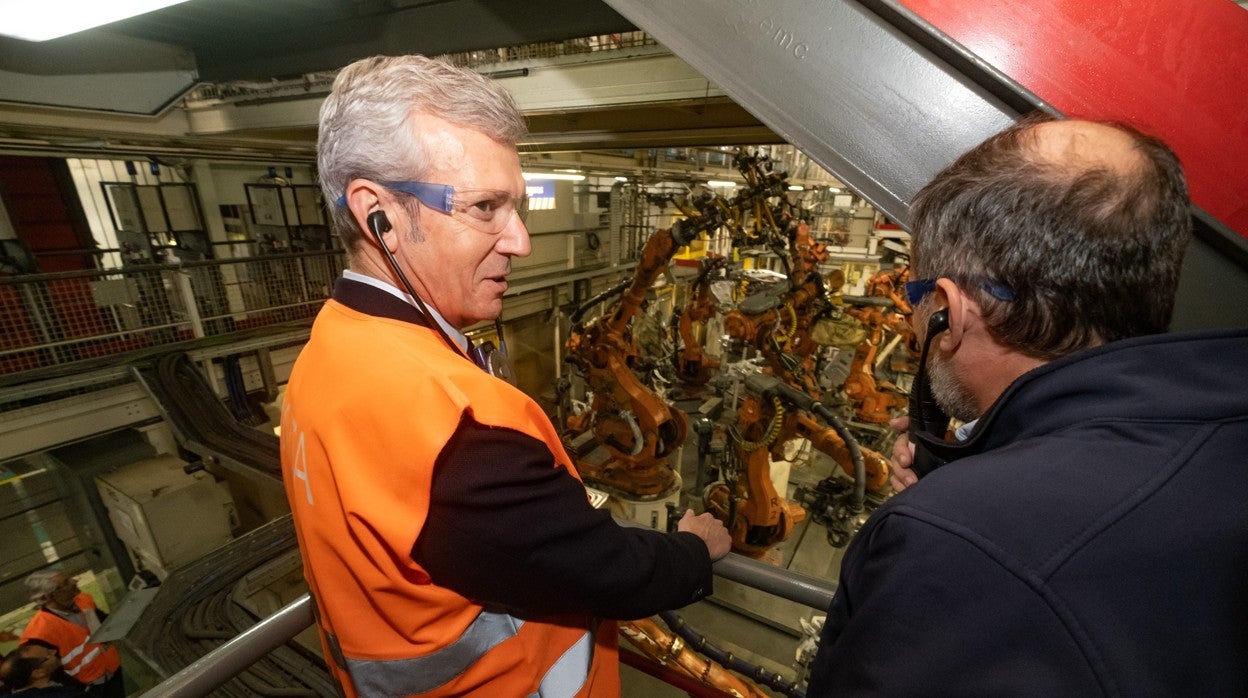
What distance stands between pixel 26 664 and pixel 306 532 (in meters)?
5.74

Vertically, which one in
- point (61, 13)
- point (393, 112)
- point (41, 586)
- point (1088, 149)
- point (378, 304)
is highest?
point (61, 13)

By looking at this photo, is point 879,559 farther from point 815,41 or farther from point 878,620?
point 815,41

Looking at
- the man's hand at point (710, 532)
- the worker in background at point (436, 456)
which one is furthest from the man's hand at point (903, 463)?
the worker in background at point (436, 456)

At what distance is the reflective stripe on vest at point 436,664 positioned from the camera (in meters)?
1.03

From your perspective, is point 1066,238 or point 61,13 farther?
point 61,13

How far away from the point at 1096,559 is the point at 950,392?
1.76 ft

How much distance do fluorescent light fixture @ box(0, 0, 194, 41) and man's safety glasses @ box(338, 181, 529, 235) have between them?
1693mm

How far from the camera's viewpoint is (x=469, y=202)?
115 centimetres

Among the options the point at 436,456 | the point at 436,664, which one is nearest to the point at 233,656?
the point at 436,664

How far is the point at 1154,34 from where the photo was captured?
92cm

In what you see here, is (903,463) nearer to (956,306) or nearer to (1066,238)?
(956,306)

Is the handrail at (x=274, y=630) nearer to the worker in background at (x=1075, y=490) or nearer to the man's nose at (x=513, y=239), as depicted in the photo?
the worker in background at (x=1075, y=490)

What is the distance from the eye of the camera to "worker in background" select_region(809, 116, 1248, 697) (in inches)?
25.0

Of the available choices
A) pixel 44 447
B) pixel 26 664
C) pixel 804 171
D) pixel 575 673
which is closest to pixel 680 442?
pixel 575 673
